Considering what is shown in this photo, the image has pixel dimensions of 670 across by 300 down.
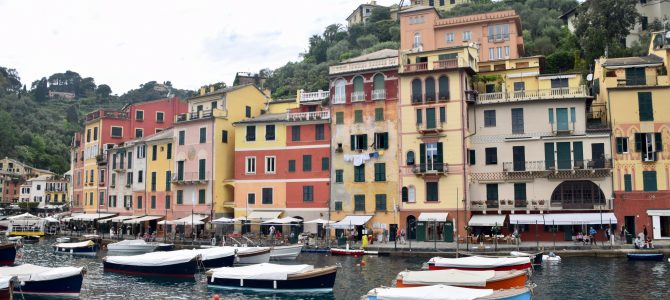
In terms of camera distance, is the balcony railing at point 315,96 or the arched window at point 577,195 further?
the balcony railing at point 315,96

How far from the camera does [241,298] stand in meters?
31.9

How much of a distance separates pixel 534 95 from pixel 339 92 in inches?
743

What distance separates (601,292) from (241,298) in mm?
19144

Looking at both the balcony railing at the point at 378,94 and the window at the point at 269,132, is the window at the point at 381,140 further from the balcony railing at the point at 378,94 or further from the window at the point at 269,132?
the window at the point at 269,132

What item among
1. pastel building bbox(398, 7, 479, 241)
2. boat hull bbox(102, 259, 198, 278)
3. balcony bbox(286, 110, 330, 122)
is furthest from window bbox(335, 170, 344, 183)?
boat hull bbox(102, 259, 198, 278)

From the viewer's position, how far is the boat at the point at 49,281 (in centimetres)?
3055

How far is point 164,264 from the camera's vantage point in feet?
126

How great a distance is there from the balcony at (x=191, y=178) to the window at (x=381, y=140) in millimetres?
19438

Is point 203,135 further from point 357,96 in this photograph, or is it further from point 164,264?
point 164,264

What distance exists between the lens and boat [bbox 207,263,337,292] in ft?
107

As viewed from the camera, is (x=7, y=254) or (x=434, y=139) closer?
(x=7, y=254)

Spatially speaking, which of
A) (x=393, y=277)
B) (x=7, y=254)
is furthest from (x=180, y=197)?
(x=393, y=277)

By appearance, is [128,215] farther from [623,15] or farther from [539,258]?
[623,15]

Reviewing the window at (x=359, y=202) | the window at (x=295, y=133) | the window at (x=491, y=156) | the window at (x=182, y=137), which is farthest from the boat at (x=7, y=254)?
the window at (x=491, y=156)
